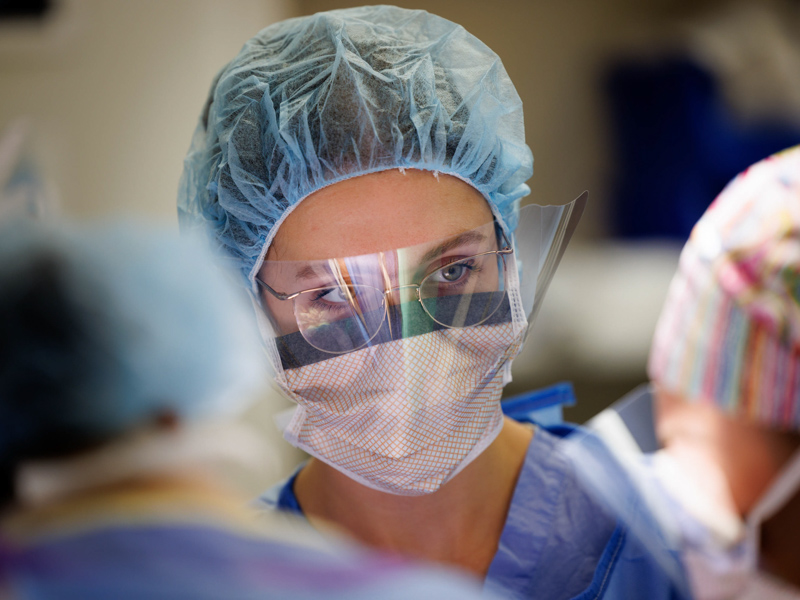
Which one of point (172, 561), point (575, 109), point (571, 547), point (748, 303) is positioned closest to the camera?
point (172, 561)

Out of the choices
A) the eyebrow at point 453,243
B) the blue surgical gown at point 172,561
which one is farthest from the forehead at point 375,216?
the blue surgical gown at point 172,561

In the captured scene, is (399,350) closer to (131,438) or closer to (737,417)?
(131,438)

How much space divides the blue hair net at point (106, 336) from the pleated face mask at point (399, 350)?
43 centimetres

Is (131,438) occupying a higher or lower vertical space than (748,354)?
higher

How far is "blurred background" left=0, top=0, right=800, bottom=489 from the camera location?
1.78 m

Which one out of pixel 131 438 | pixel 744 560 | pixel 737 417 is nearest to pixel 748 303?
pixel 737 417

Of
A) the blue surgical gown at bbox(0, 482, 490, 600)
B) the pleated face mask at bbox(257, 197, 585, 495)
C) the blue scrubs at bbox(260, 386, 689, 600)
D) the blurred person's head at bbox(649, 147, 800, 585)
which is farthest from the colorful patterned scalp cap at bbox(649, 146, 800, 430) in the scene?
the blue surgical gown at bbox(0, 482, 490, 600)

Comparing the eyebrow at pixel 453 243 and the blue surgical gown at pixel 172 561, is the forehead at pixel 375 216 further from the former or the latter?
the blue surgical gown at pixel 172 561

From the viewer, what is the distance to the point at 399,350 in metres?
0.97

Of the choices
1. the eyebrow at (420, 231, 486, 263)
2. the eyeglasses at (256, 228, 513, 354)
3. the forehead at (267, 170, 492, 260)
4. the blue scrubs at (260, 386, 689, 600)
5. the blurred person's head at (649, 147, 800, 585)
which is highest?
the forehead at (267, 170, 492, 260)

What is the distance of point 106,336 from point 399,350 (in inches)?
21.6

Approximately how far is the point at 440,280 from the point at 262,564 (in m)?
0.64

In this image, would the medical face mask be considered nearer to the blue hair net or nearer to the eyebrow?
the eyebrow

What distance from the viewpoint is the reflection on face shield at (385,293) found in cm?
95
